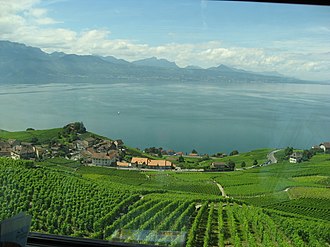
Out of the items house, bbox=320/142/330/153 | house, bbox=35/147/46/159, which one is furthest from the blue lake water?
house, bbox=35/147/46/159

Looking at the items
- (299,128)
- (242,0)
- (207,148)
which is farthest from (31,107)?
(299,128)

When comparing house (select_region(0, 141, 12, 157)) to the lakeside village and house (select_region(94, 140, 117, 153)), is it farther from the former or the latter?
house (select_region(94, 140, 117, 153))

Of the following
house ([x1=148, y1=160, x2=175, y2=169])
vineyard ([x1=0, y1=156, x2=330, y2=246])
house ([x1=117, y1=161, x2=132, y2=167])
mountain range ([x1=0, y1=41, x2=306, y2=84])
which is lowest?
vineyard ([x1=0, y1=156, x2=330, y2=246])

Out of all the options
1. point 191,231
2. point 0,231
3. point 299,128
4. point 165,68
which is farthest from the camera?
point 165,68

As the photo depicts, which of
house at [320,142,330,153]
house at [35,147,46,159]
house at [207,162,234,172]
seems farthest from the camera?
house at [35,147,46,159]

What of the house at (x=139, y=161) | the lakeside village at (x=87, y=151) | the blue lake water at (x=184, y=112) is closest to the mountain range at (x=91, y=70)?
the blue lake water at (x=184, y=112)

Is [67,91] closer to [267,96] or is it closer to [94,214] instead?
[94,214]

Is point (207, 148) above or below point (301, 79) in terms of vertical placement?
below
